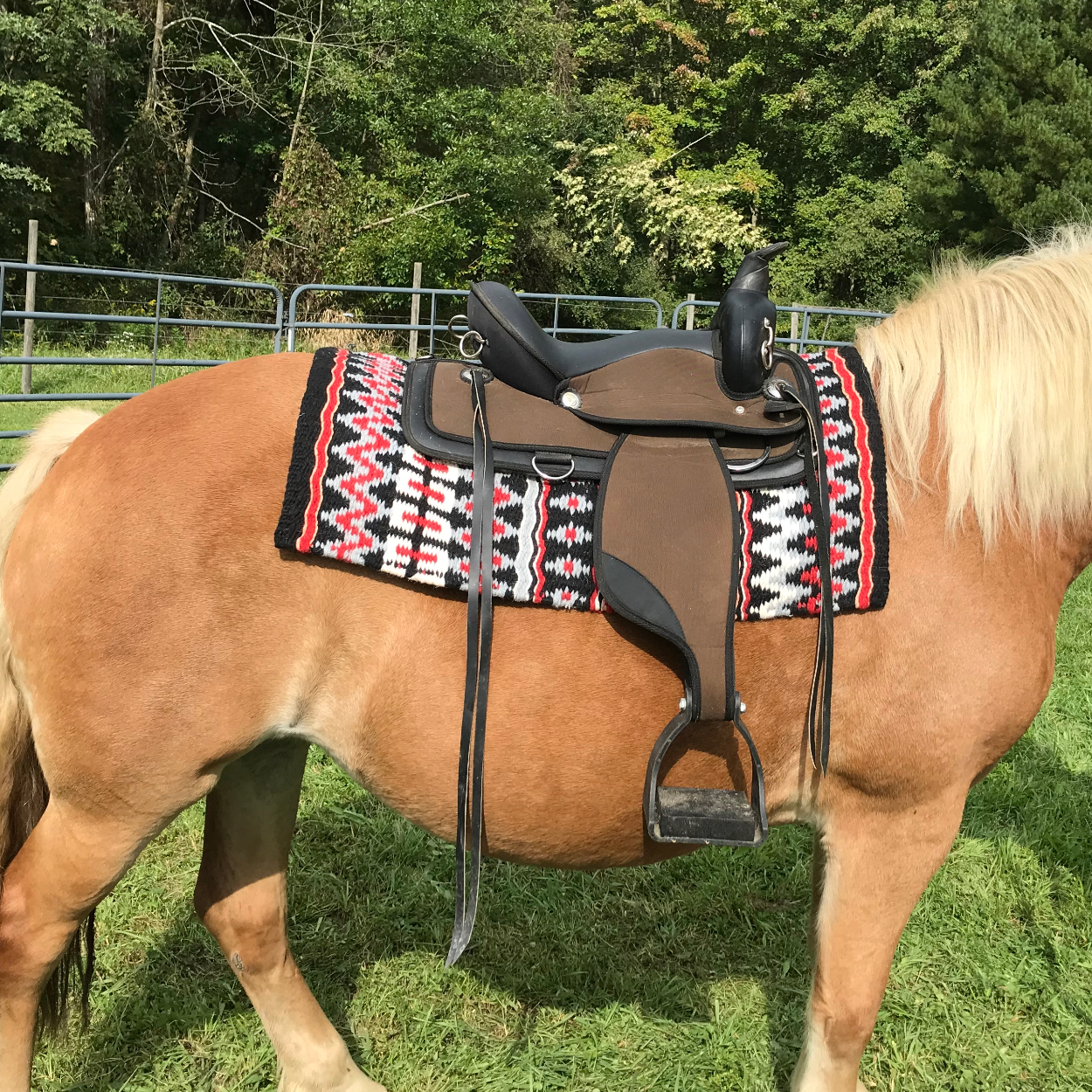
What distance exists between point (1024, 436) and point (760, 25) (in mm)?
25355

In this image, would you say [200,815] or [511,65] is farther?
[511,65]

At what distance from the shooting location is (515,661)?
158cm

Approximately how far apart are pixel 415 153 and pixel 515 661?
17.8m

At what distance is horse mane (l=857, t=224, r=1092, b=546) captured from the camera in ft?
5.56

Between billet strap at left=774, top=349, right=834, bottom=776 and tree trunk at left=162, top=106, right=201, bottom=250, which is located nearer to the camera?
billet strap at left=774, top=349, right=834, bottom=776

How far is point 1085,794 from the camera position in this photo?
132 inches

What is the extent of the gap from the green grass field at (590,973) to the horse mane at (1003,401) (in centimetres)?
142

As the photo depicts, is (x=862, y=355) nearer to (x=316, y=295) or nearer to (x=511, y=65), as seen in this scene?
(x=316, y=295)

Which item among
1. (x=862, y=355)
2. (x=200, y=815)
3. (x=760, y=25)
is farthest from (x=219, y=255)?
(x=862, y=355)

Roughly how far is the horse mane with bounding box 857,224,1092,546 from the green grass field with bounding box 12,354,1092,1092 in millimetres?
1419

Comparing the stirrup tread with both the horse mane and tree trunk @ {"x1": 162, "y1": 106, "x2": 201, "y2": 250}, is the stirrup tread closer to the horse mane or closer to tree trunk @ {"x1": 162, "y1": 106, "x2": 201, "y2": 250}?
the horse mane

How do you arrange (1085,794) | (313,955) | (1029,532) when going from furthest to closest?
1. (1085,794)
2. (313,955)
3. (1029,532)

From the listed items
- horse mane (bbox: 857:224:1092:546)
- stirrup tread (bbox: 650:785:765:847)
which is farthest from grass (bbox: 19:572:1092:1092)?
horse mane (bbox: 857:224:1092:546)

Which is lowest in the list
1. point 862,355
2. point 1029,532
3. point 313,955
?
point 313,955
